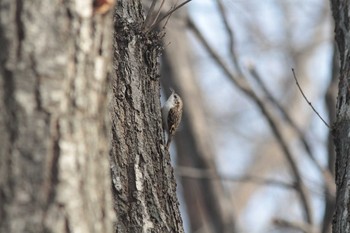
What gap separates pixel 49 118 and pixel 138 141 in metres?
1.35

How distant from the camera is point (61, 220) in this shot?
76.0 inches

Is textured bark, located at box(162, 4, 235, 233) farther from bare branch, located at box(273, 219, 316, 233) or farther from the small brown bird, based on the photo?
the small brown bird

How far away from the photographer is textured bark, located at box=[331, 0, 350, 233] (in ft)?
10.7

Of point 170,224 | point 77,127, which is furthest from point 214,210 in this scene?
point 77,127

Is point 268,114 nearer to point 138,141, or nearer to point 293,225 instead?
point 293,225

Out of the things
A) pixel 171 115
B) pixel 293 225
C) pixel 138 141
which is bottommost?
pixel 138 141

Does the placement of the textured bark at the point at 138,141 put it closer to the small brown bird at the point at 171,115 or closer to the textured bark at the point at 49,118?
the small brown bird at the point at 171,115

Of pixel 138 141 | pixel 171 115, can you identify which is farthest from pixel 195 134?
pixel 138 141

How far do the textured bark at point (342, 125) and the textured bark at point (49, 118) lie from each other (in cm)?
149

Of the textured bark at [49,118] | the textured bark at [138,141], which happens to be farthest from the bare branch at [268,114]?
the textured bark at [49,118]

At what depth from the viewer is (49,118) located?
194cm

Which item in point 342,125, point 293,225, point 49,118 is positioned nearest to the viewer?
point 49,118

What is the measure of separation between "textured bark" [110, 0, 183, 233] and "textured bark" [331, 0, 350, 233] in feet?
2.09

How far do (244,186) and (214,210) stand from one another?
7.30 m
